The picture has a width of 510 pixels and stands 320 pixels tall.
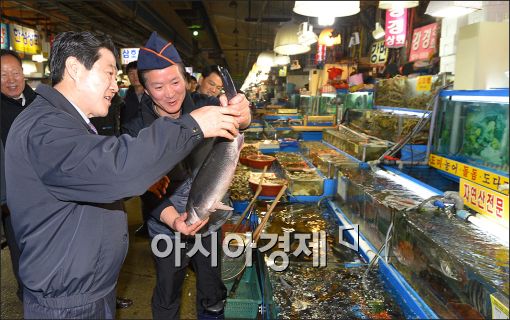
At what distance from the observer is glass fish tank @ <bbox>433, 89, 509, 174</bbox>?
2.82m

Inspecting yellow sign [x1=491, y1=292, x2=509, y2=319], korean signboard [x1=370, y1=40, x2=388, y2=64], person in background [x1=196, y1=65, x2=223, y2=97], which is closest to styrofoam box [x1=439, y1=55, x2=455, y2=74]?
person in background [x1=196, y1=65, x2=223, y2=97]

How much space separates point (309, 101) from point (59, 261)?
11935 millimetres

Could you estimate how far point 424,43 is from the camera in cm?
625

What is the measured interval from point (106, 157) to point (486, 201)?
7.13 feet

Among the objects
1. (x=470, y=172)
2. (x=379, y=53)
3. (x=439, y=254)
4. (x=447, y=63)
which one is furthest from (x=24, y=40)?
(x=439, y=254)

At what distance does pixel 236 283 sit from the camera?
12.1 ft

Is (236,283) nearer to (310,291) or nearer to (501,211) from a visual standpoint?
(310,291)

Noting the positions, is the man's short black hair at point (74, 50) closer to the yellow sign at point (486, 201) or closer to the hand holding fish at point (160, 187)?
the hand holding fish at point (160, 187)

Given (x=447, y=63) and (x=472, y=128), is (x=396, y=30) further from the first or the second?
(x=472, y=128)

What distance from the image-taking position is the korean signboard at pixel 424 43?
5887 millimetres

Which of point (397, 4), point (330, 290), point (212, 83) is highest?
point (397, 4)

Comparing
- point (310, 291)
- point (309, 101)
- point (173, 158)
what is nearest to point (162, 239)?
point (310, 291)

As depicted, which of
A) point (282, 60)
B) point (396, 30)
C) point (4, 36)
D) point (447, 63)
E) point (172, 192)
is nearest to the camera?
point (172, 192)

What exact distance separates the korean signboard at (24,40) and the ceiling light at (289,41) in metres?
8.13
